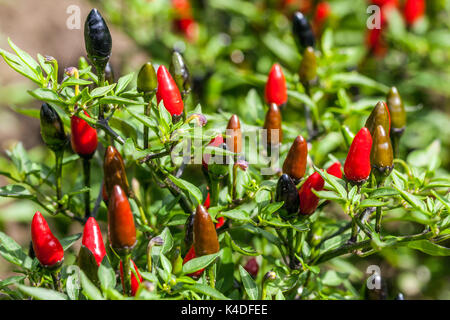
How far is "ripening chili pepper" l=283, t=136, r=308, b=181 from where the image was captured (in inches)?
54.0

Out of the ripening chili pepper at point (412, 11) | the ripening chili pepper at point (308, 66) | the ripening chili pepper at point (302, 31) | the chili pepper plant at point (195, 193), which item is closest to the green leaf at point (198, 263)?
the chili pepper plant at point (195, 193)

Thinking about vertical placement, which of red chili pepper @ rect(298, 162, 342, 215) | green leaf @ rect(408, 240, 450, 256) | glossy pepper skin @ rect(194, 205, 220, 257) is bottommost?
green leaf @ rect(408, 240, 450, 256)

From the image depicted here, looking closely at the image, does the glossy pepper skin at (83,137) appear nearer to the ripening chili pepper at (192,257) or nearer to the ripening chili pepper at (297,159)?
the ripening chili pepper at (192,257)

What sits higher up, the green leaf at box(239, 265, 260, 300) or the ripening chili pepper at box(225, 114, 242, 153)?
the ripening chili pepper at box(225, 114, 242, 153)

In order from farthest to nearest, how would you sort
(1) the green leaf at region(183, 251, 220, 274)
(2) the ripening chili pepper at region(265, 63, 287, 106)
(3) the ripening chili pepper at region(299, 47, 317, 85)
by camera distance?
(3) the ripening chili pepper at region(299, 47, 317, 85), (2) the ripening chili pepper at region(265, 63, 287, 106), (1) the green leaf at region(183, 251, 220, 274)

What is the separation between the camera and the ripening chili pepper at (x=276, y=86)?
1702 millimetres

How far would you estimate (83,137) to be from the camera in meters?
1.52

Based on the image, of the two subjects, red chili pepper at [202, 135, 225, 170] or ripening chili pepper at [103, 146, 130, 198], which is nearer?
ripening chili pepper at [103, 146, 130, 198]

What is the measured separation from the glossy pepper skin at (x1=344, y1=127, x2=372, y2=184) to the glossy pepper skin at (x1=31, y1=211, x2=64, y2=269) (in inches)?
30.0

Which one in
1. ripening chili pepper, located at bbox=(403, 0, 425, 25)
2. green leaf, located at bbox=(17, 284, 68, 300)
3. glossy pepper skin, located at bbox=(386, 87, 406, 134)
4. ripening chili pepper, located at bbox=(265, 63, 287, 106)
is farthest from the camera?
ripening chili pepper, located at bbox=(403, 0, 425, 25)

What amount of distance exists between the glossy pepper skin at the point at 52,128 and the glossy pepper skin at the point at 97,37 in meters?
0.25

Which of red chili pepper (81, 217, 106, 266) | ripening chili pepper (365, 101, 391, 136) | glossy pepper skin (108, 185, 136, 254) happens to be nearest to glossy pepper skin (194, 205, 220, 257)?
glossy pepper skin (108, 185, 136, 254)

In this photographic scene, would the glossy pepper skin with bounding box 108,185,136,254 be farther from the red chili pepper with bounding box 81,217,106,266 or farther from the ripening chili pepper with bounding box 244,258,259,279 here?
the ripening chili pepper with bounding box 244,258,259,279
